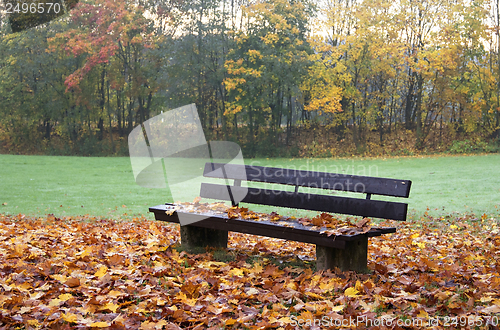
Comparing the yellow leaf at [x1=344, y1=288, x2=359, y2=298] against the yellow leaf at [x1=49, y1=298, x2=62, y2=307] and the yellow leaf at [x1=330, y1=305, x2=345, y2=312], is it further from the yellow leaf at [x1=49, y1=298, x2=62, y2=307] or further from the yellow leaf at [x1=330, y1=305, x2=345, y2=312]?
the yellow leaf at [x1=49, y1=298, x2=62, y2=307]

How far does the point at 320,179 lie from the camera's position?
465 cm

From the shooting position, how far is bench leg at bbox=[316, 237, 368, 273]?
3.72 metres

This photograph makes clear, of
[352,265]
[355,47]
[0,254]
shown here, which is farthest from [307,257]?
[355,47]

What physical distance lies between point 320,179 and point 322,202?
12.0 inches

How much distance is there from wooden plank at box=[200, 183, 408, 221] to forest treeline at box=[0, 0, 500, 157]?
1642cm

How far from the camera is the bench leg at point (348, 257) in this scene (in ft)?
12.2

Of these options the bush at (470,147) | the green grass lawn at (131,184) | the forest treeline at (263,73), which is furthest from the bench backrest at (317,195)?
the bush at (470,147)

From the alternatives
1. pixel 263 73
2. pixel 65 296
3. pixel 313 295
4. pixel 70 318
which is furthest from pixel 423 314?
pixel 263 73

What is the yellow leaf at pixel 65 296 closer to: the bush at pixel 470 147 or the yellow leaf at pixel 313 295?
the yellow leaf at pixel 313 295

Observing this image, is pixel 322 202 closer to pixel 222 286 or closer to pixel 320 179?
pixel 320 179

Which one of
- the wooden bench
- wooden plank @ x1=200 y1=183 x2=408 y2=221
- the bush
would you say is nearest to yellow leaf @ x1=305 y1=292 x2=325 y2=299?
the wooden bench

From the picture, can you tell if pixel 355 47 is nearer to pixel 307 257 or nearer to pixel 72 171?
pixel 72 171

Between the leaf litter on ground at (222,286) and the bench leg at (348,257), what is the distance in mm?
129

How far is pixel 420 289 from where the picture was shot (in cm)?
331
